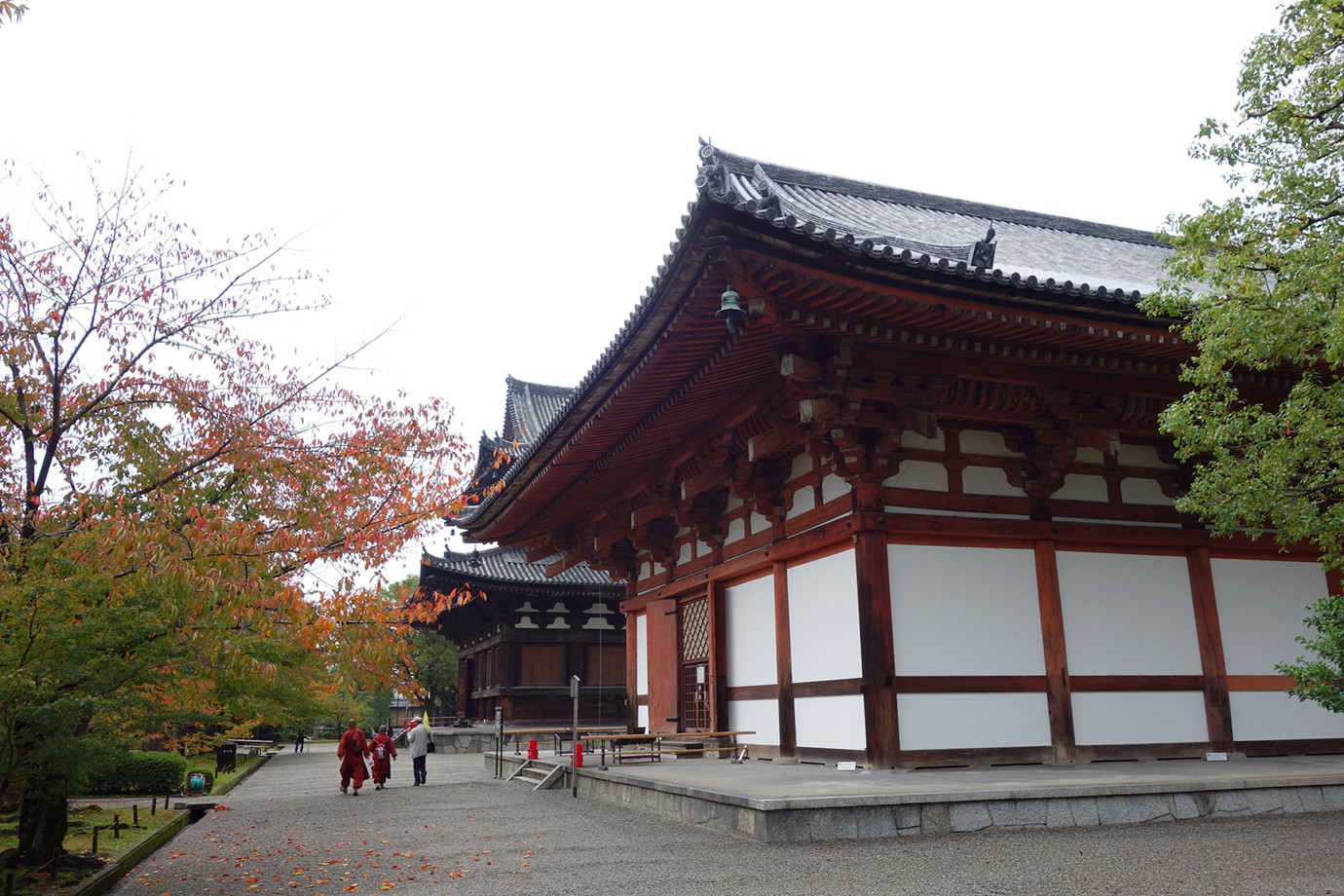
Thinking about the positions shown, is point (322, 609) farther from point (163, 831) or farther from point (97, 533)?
point (163, 831)

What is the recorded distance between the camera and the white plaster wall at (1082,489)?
10.7m

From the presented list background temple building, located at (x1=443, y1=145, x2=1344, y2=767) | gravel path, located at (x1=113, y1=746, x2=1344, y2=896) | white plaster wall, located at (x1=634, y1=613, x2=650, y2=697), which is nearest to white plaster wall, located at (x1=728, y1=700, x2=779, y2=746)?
background temple building, located at (x1=443, y1=145, x2=1344, y2=767)

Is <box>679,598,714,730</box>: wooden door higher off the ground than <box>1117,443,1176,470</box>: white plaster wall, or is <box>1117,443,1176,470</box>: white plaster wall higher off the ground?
<box>1117,443,1176,470</box>: white plaster wall

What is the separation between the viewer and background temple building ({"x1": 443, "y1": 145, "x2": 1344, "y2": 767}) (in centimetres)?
827

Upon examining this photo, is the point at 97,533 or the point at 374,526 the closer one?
the point at 97,533

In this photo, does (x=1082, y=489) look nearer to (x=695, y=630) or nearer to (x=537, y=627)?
(x=695, y=630)

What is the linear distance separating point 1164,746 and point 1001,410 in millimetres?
4285

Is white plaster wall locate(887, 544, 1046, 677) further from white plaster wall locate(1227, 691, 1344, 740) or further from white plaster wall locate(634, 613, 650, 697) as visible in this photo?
white plaster wall locate(634, 613, 650, 697)

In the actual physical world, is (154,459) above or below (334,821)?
above

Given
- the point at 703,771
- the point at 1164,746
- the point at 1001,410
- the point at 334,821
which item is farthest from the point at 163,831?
the point at 1164,746

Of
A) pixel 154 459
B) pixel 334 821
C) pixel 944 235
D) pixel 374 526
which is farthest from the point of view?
pixel 944 235

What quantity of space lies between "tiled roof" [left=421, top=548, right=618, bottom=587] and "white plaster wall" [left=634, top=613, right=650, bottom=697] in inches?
363

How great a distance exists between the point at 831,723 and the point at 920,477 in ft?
9.54

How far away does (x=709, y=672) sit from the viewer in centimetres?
1326
